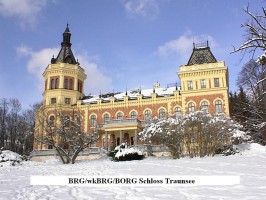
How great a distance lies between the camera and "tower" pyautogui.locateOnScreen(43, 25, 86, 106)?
44.0 metres

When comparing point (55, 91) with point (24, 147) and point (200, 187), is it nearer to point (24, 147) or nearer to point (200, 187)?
point (24, 147)

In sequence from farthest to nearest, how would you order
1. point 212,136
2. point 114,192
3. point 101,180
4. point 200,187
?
point 212,136 < point 101,180 < point 200,187 < point 114,192

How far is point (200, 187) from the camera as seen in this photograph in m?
7.64

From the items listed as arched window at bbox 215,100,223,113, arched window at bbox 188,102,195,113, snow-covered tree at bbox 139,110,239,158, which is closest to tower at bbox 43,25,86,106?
arched window at bbox 188,102,195,113

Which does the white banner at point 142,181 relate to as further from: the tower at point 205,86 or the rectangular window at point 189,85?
the rectangular window at point 189,85

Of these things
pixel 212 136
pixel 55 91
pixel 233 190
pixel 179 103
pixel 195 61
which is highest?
pixel 195 61

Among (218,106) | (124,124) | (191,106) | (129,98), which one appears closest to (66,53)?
(129,98)

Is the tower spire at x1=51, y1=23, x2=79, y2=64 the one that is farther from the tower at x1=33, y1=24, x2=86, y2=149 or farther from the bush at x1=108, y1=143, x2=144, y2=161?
the bush at x1=108, y1=143, x2=144, y2=161

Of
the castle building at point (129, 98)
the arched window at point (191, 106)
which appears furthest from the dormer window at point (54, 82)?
the arched window at point (191, 106)

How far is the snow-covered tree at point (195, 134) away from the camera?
829 inches

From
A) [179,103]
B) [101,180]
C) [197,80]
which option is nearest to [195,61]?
[197,80]

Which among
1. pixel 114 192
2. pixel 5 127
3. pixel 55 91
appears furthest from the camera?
pixel 5 127

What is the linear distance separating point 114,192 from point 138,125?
29872mm

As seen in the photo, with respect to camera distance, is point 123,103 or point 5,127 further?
point 5,127
